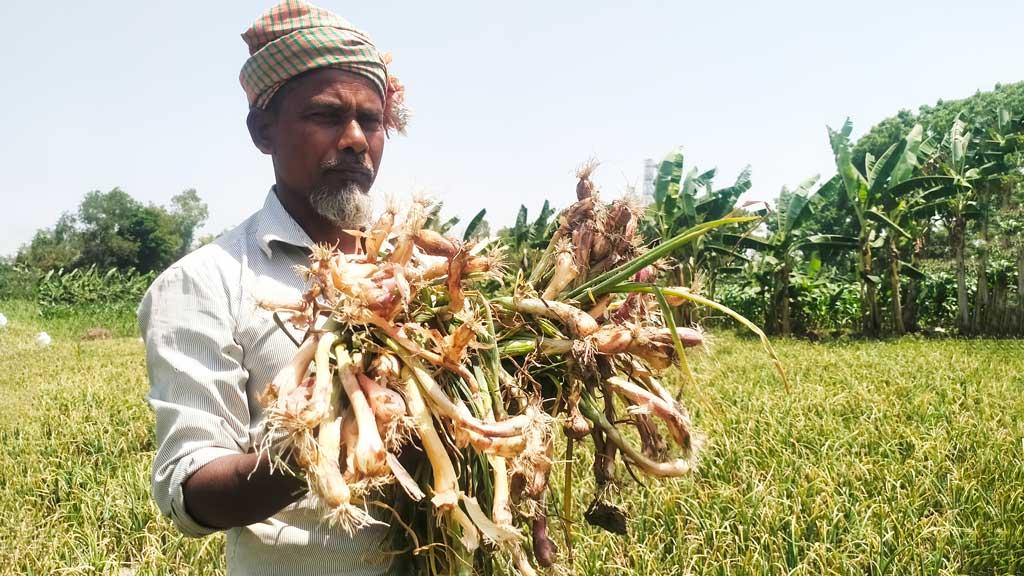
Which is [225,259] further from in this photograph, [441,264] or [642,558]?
[642,558]

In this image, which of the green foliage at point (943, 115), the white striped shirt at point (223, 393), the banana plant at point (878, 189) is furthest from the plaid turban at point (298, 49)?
the green foliage at point (943, 115)

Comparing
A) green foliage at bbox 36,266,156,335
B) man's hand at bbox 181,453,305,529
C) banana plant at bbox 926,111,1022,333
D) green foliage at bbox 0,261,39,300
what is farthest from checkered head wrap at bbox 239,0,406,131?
green foliage at bbox 0,261,39,300

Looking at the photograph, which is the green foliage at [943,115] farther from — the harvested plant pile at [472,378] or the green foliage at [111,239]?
the green foliage at [111,239]

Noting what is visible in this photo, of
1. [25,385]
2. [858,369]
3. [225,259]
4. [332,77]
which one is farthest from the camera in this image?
[25,385]

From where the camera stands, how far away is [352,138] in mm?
1559

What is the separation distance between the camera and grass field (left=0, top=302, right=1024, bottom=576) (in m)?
2.88

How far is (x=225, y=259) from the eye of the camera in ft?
4.61

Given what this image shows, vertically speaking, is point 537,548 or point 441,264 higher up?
point 441,264

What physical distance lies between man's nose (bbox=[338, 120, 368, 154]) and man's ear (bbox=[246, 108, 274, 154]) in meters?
0.21

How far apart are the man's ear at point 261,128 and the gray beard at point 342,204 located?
0.72 feet

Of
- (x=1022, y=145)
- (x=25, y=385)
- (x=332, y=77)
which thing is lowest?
(x=25, y=385)

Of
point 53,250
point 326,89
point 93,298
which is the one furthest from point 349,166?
point 53,250

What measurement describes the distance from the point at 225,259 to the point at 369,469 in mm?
659

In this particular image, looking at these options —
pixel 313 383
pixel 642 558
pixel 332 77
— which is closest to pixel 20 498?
pixel 642 558
